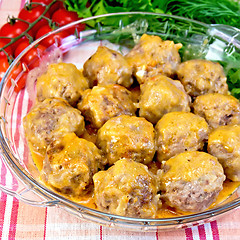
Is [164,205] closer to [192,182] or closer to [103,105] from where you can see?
[192,182]

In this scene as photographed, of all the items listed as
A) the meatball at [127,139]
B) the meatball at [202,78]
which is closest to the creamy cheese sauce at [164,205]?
the meatball at [127,139]

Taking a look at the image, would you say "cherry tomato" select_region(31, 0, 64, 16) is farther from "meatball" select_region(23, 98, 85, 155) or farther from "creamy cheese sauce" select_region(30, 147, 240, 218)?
"creamy cheese sauce" select_region(30, 147, 240, 218)

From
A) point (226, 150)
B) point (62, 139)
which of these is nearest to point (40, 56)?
point (62, 139)

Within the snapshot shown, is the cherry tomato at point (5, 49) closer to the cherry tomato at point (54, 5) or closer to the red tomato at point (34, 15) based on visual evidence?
the red tomato at point (34, 15)

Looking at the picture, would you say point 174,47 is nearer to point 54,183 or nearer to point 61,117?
point 61,117

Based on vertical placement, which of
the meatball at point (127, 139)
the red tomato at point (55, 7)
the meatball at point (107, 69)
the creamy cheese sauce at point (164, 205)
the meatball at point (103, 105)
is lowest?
the creamy cheese sauce at point (164, 205)

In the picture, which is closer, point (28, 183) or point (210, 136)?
point (28, 183)
